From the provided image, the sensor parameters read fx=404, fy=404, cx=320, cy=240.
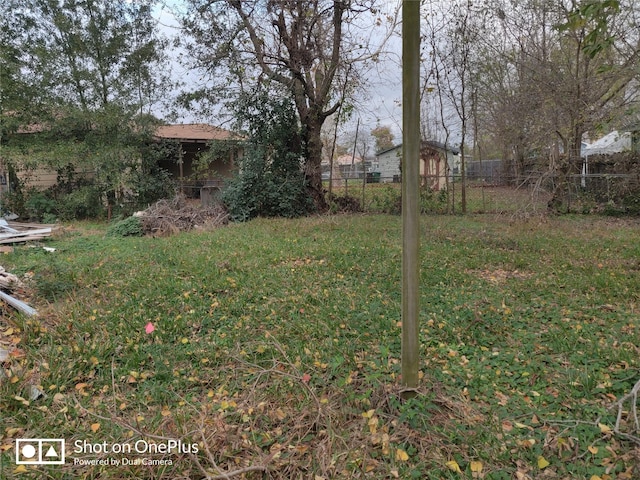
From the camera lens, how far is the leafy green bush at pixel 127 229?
934 centimetres

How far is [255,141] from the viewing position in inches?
469

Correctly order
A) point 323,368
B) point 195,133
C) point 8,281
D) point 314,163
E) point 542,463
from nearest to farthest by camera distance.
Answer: point 542,463
point 323,368
point 8,281
point 314,163
point 195,133

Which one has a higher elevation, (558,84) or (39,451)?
(558,84)

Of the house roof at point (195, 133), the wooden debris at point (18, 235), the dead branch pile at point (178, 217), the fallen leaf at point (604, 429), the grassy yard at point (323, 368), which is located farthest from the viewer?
the house roof at point (195, 133)

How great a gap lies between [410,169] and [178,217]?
29.4 feet

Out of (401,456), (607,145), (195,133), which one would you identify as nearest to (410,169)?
(401,456)

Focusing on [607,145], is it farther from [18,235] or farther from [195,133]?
[18,235]

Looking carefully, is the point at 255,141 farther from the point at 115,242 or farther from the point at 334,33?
the point at 115,242

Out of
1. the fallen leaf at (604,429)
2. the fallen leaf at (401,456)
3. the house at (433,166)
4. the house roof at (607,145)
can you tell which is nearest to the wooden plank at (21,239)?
the house at (433,166)

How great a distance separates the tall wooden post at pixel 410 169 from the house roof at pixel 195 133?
10.8 metres

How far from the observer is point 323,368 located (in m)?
3.00

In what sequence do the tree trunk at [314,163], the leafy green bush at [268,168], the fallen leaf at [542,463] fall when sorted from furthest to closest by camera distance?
the tree trunk at [314,163] < the leafy green bush at [268,168] < the fallen leaf at [542,463]

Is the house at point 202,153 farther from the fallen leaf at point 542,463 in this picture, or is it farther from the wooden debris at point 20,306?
the fallen leaf at point 542,463

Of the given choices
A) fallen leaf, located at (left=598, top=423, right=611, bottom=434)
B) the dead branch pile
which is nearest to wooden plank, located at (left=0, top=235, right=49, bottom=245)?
the dead branch pile
